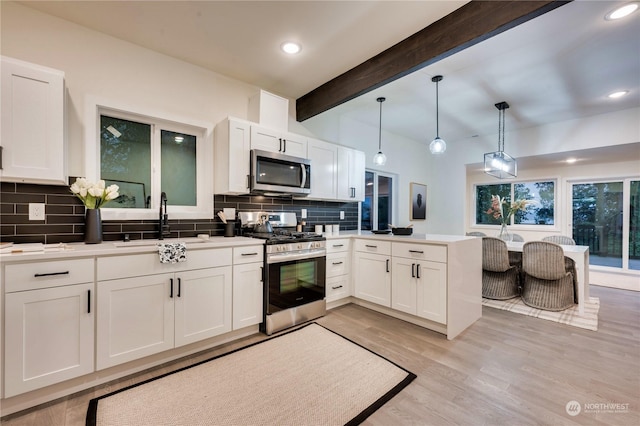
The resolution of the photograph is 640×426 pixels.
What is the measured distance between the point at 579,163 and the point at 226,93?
→ 6.54 metres

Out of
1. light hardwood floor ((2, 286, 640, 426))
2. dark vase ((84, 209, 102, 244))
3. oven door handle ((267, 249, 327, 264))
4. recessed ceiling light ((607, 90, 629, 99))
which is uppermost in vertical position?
recessed ceiling light ((607, 90, 629, 99))

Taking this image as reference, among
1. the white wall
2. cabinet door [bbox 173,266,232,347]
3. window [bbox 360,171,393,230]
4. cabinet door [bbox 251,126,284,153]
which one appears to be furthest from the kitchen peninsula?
the white wall

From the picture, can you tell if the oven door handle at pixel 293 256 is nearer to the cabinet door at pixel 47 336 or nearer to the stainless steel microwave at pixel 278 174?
the stainless steel microwave at pixel 278 174

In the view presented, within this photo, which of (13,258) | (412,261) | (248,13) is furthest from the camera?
(412,261)

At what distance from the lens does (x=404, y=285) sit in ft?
9.72

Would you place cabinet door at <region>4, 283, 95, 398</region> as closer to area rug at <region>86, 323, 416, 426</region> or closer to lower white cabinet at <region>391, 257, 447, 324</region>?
area rug at <region>86, 323, 416, 426</region>

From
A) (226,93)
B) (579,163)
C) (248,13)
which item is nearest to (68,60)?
(226,93)

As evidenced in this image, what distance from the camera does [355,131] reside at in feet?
14.9

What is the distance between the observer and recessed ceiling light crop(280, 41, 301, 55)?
2.48 m

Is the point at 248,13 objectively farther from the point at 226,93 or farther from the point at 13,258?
the point at 13,258

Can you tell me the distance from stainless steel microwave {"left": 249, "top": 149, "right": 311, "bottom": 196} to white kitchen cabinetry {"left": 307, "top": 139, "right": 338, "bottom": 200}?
0.24 metres

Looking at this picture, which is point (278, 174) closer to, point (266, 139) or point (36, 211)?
point (266, 139)

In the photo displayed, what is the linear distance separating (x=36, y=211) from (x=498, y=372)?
3750 mm

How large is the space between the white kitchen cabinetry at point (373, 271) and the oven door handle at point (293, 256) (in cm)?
54
